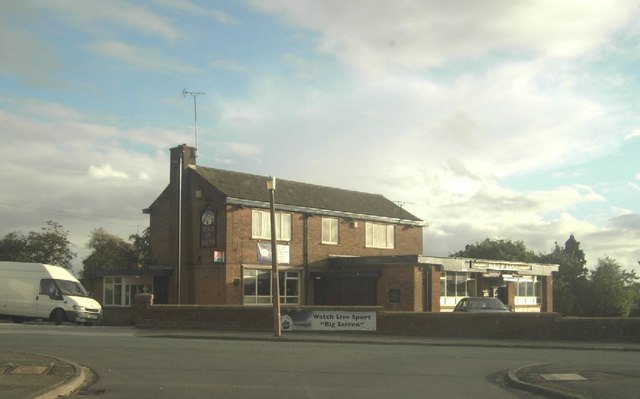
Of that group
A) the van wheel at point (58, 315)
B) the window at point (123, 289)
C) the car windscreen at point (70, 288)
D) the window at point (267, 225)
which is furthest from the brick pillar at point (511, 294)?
the van wheel at point (58, 315)

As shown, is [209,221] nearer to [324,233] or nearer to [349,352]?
[324,233]

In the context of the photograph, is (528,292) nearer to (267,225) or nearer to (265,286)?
(265,286)

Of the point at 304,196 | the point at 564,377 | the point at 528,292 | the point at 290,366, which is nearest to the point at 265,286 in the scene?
the point at 304,196

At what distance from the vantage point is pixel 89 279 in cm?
5778

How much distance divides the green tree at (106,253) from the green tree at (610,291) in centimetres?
3953

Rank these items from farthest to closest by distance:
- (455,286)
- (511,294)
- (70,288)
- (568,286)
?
(568,286) → (511,294) → (455,286) → (70,288)

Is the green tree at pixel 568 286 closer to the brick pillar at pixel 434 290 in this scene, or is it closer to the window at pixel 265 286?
the brick pillar at pixel 434 290

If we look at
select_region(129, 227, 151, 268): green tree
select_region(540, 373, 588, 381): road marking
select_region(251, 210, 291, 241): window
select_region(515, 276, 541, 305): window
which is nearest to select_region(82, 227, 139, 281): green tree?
select_region(129, 227, 151, 268): green tree

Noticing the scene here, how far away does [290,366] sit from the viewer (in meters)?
15.8

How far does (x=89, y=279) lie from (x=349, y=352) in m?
42.4

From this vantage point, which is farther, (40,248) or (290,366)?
(40,248)

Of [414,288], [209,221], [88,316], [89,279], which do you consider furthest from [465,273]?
[89,279]

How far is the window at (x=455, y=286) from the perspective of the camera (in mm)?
41594

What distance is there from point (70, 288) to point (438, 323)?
16.3m
